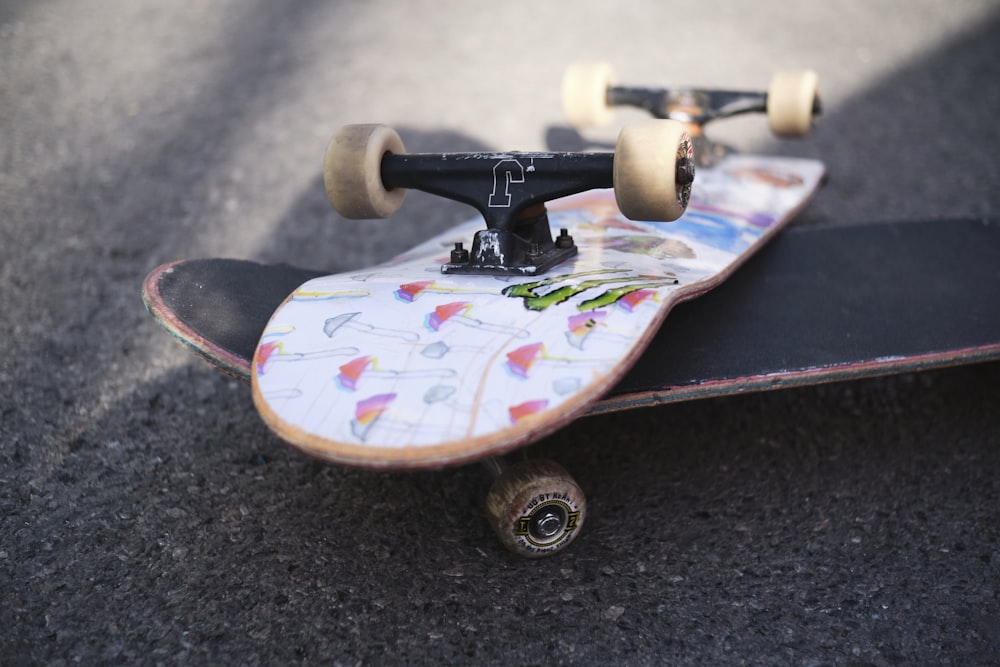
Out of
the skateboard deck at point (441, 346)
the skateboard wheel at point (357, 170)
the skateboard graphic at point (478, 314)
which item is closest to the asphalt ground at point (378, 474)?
the skateboard graphic at point (478, 314)

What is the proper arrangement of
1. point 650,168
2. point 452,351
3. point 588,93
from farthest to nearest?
point 588,93
point 650,168
point 452,351

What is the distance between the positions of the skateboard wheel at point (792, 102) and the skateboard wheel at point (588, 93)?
39 cm

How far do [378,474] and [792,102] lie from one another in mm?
1244

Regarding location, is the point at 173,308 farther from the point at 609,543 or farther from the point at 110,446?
the point at 609,543

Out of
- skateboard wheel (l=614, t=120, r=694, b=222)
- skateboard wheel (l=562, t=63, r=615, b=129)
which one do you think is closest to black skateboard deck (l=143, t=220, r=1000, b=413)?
skateboard wheel (l=614, t=120, r=694, b=222)

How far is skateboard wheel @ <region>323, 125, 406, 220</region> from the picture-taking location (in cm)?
132

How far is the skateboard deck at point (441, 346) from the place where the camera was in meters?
0.99

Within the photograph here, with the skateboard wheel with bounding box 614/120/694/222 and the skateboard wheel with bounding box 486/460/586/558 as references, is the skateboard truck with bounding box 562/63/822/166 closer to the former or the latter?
the skateboard wheel with bounding box 614/120/694/222

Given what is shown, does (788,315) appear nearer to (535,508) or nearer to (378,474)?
(535,508)

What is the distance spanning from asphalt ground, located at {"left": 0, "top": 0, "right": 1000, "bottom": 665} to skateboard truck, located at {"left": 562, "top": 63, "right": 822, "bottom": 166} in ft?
1.61

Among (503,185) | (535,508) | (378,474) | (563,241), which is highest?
(503,185)

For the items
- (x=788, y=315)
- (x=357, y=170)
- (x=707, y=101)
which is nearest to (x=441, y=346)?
(x=357, y=170)

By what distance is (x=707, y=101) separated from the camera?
6.63 ft

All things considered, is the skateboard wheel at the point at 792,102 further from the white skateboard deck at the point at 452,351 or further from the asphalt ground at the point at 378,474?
the white skateboard deck at the point at 452,351
